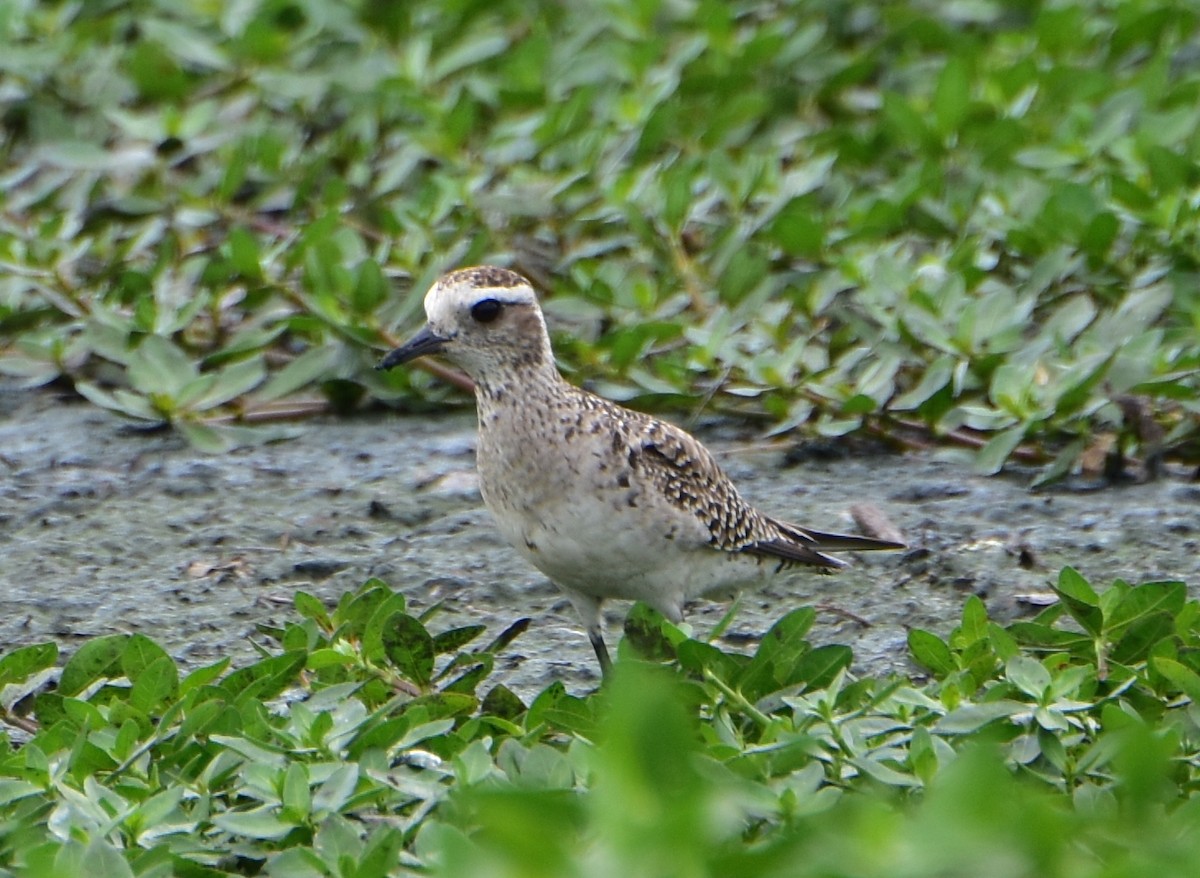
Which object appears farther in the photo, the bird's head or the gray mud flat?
the gray mud flat

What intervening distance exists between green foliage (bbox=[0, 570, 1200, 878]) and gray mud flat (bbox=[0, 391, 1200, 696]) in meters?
0.71

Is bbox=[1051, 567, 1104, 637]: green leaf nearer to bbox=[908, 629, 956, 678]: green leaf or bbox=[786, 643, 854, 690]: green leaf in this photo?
bbox=[908, 629, 956, 678]: green leaf

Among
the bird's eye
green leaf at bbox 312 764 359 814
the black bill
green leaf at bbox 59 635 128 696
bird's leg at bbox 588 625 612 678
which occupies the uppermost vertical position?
the bird's eye

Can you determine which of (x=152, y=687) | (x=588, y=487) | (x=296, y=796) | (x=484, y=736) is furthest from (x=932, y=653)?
(x=152, y=687)

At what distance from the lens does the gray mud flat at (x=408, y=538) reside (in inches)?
229

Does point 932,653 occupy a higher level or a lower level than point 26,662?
lower

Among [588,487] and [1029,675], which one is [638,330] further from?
[1029,675]

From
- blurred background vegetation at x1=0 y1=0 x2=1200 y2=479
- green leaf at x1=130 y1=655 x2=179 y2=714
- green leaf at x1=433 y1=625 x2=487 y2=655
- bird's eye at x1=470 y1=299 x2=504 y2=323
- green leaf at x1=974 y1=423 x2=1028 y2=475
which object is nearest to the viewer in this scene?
green leaf at x1=130 y1=655 x2=179 y2=714

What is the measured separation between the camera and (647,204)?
7.93 meters

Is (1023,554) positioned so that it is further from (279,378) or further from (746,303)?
(279,378)

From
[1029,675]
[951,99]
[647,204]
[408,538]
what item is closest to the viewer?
[1029,675]

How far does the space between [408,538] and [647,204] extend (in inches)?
83.0

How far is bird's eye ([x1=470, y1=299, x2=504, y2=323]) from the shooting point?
5488 mm

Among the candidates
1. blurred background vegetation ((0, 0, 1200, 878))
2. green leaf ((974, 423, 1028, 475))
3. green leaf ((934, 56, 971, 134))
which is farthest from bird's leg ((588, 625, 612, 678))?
green leaf ((934, 56, 971, 134))
